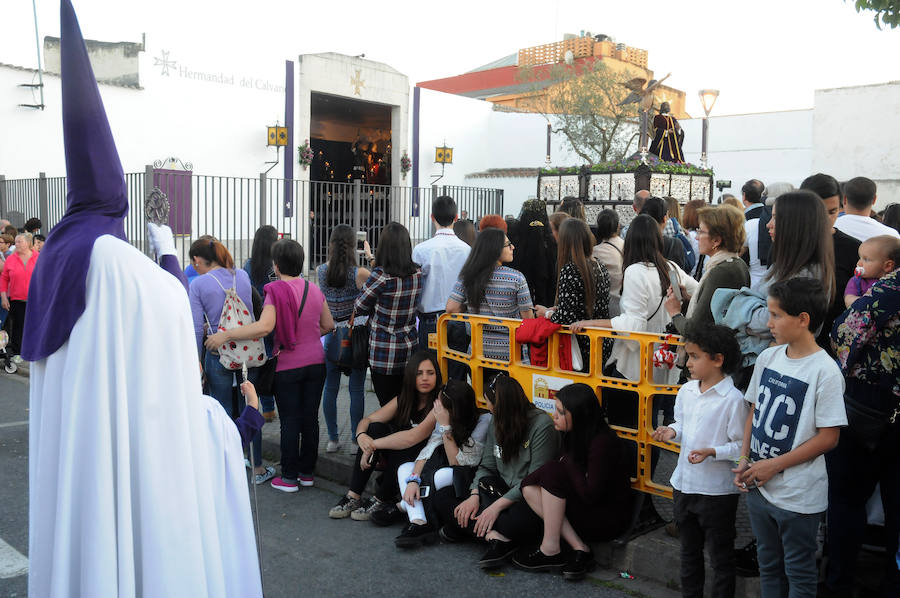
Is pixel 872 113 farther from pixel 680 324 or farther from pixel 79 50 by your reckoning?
pixel 79 50

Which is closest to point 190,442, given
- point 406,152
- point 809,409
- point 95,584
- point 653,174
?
point 95,584

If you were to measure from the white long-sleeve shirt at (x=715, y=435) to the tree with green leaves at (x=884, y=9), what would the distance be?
147 inches

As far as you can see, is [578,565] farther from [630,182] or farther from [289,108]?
[289,108]

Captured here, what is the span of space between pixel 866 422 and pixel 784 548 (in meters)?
0.69

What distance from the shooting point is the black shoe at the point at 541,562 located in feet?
14.2

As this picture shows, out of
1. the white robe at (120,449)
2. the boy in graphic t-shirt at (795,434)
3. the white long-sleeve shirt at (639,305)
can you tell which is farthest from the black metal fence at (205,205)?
the boy in graphic t-shirt at (795,434)

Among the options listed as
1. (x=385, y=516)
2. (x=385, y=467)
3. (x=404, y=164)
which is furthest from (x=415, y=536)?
(x=404, y=164)

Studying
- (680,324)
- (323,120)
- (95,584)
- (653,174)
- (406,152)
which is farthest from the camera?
(323,120)

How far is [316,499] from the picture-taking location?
5.61 meters

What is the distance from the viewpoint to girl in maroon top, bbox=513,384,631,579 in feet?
14.1

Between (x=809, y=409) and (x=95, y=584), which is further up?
(x=809, y=409)

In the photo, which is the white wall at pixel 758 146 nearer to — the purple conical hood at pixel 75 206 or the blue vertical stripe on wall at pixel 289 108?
the blue vertical stripe on wall at pixel 289 108

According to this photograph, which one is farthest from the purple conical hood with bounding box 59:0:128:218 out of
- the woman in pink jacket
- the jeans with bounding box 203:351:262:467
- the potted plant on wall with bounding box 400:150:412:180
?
the potted plant on wall with bounding box 400:150:412:180

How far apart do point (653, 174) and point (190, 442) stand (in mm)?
9394
